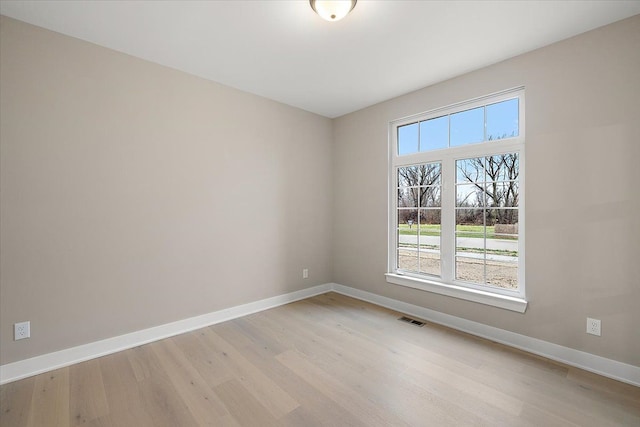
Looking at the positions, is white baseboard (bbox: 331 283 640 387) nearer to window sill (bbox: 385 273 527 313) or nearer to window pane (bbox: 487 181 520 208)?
window sill (bbox: 385 273 527 313)

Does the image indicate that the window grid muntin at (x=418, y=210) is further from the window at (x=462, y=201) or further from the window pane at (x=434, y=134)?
the window pane at (x=434, y=134)

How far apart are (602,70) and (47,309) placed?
15.3 ft

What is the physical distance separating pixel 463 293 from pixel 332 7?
279 cm

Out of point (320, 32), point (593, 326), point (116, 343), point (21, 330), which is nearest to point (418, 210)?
point (593, 326)

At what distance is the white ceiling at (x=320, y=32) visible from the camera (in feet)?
6.34

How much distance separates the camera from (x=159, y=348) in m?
2.48

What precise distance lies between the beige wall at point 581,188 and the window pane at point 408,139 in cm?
70

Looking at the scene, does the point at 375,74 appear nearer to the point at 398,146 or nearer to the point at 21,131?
the point at 398,146

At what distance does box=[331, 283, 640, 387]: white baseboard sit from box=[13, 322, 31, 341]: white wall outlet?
133 inches

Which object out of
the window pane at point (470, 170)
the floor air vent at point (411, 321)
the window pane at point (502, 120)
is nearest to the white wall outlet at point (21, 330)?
the floor air vent at point (411, 321)

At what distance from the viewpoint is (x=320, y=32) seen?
7.25ft

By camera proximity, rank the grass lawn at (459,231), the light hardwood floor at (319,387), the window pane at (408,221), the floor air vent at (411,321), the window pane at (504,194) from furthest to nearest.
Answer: the window pane at (408,221)
the floor air vent at (411,321)
the grass lawn at (459,231)
the window pane at (504,194)
the light hardwood floor at (319,387)

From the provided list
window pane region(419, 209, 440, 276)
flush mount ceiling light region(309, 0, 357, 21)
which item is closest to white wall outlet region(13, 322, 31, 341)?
flush mount ceiling light region(309, 0, 357, 21)

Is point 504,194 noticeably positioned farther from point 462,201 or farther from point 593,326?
point 593,326
